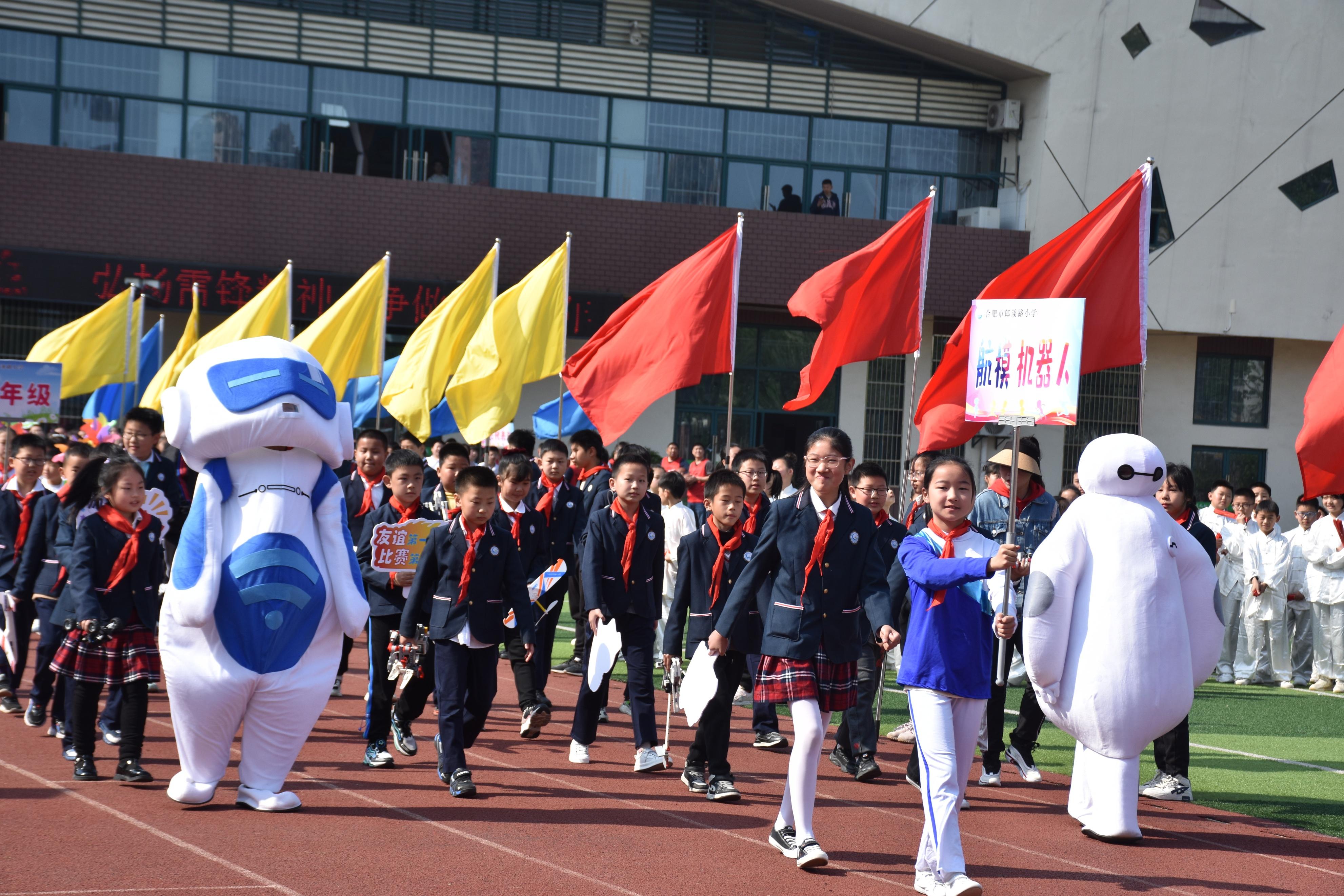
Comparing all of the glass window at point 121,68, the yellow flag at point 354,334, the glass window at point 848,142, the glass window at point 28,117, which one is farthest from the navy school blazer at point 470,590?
the glass window at point 848,142

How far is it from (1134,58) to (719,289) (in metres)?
17.0

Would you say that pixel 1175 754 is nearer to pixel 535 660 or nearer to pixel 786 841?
pixel 786 841

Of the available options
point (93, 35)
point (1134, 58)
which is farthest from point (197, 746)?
point (1134, 58)

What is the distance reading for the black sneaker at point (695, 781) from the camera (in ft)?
24.5

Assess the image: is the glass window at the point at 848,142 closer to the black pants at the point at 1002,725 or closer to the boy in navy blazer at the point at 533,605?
the boy in navy blazer at the point at 533,605

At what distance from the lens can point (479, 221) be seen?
23688mm

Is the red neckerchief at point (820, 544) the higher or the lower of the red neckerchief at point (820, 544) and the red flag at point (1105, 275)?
the lower

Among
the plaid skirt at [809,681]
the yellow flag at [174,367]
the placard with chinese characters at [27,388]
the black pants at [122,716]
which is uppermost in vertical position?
the yellow flag at [174,367]

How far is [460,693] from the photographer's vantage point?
7125mm

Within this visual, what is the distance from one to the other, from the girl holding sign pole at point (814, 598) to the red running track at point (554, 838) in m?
0.49

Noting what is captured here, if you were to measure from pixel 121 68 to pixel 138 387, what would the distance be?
5778mm

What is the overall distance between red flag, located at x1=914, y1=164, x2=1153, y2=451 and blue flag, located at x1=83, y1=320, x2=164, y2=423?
610 inches

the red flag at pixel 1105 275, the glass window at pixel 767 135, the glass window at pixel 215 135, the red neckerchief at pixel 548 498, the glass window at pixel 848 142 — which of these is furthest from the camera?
the glass window at pixel 848 142

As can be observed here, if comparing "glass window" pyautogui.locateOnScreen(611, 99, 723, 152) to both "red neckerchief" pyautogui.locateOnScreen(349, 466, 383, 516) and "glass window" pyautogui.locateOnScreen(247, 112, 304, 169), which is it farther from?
"red neckerchief" pyautogui.locateOnScreen(349, 466, 383, 516)
